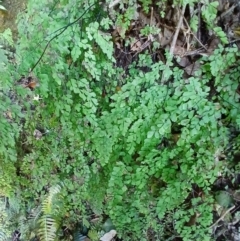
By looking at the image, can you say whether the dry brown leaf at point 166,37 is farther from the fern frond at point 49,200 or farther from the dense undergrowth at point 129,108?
the fern frond at point 49,200

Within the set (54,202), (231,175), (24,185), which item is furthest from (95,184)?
(231,175)

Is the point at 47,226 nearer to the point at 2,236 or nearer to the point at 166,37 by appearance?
the point at 2,236

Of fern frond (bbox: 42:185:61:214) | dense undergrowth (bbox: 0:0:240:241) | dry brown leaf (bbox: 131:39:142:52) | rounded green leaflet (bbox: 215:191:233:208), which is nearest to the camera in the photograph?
dense undergrowth (bbox: 0:0:240:241)

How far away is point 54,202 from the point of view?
1948 mm

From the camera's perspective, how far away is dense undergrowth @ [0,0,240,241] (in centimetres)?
135

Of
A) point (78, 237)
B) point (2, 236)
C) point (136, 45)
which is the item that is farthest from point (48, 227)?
point (136, 45)

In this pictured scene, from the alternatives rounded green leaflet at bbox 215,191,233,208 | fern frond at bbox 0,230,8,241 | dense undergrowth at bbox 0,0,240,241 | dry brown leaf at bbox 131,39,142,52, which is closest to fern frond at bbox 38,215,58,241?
fern frond at bbox 0,230,8,241

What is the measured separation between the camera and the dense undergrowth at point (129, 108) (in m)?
1.35

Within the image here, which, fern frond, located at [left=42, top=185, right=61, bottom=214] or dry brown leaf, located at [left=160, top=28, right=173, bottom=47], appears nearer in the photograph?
dry brown leaf, located at [left=160, top=28, right=173, bottom=47]

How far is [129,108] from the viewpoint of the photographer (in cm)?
146

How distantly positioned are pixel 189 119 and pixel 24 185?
104 centimetres

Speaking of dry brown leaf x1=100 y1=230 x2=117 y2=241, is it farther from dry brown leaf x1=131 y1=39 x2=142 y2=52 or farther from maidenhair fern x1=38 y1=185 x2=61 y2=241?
dry brown leaf x1=131 y1=39 x2=142 y2=52

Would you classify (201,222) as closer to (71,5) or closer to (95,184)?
(95,184)

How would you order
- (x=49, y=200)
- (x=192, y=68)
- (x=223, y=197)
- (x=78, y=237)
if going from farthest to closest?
1. (x=78, y=237)
2. (x=49, y=200)
3. (x=223, y=197)
4. (x=192, y=68)
